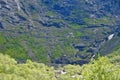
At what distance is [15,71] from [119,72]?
467 feet

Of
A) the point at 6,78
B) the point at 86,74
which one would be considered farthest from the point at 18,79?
the point at 86,74

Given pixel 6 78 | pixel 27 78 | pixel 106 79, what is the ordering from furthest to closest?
pixel 27 78
pixel 6 78
pixel 106 79

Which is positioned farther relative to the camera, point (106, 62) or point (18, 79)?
point (18, 79)

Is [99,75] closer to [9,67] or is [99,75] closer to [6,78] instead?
[6,78]

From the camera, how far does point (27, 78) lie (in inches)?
7480

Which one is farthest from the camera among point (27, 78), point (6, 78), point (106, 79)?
point (27, 78)

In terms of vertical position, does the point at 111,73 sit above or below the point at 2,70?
above

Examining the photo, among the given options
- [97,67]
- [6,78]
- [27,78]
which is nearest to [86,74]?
[97,67]

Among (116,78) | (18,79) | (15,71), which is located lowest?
(15,71)

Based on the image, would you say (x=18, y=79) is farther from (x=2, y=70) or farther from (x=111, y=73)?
(x=111, y=73)

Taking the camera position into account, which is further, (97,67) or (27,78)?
(27,78)

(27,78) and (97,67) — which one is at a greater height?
(97,67)

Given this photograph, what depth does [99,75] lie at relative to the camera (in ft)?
188

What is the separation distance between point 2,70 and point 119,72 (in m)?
138
